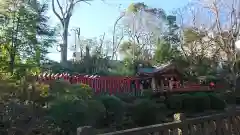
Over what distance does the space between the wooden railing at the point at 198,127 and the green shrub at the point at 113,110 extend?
5.75 metres

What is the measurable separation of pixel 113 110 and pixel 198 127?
6.31 metres

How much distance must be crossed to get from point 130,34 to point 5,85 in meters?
27.5

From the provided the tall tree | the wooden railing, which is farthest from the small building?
the wooden railing

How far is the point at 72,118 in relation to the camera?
290 inches

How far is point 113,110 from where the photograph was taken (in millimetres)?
9906

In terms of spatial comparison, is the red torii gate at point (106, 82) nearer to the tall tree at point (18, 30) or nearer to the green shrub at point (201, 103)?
the tall tree at point (18, 30)

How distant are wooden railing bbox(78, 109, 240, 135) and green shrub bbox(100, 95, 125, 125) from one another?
18.9 ft

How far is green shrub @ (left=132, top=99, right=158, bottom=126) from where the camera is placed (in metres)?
10.0

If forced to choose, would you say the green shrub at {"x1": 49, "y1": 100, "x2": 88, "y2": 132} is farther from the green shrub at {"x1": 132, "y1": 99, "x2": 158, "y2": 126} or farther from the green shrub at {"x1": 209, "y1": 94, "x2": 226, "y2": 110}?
the green shrub at {"x1": 209, "y1": 94, "x2": 226, "y2": 110}

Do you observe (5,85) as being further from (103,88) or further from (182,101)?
(182,101)

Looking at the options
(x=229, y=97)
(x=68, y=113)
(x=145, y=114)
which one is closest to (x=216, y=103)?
(x=229, y=97)

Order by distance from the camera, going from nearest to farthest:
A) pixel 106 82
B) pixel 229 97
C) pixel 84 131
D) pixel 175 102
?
pixel 84 131 < pixel 175 102 < pixel 106 82 < pixel 229 97

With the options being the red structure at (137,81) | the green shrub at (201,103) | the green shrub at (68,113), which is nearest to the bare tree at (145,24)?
the red structure at (137,81)

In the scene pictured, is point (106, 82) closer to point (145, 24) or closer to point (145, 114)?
point (145, 114)
